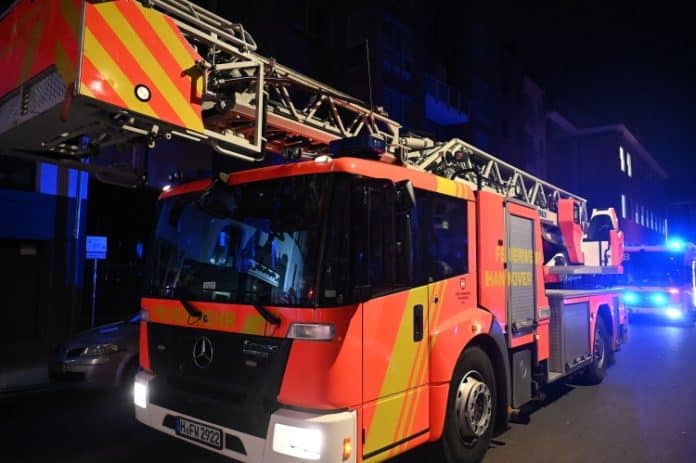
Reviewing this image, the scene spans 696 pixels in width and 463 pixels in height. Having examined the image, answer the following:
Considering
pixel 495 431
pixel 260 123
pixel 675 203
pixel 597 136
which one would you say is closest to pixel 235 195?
pixel 260 123

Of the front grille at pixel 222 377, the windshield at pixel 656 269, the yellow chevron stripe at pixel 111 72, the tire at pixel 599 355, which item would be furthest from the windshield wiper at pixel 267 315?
the windshield at pixel 656 269

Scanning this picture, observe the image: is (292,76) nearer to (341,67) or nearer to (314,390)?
(314,390)

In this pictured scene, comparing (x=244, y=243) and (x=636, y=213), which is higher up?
(x=636, y=213)

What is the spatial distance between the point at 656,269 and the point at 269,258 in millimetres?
17244

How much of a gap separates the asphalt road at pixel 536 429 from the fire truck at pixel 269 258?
0.78 m

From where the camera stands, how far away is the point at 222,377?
362 centimetres

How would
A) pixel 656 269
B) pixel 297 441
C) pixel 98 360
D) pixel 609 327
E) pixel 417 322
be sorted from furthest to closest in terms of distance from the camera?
1. pixel 656 269
2. pixel 609 327
3. pixel 98 360
4. pixel 417 322
5. pixel 297 441

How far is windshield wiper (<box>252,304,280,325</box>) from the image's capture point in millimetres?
3346

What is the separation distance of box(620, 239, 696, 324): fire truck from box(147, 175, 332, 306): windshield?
1539 cm

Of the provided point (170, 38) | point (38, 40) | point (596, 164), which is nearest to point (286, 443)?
point (170, 38)

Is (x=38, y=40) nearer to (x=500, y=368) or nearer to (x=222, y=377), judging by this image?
(x=222, y=377)

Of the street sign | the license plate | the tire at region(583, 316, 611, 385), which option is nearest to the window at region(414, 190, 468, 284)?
the license plate

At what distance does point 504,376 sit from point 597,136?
38.5 metres

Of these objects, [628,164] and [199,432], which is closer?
[199,432]
